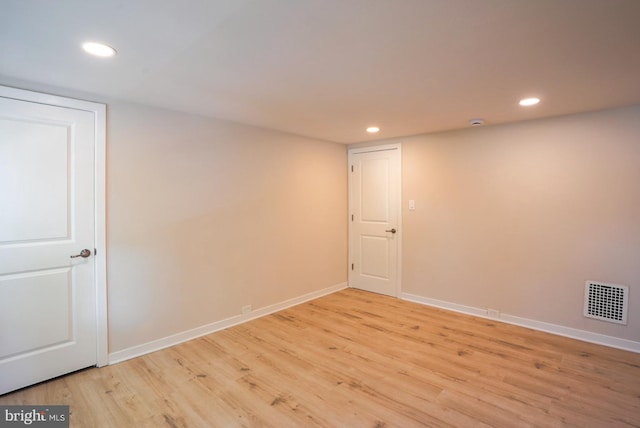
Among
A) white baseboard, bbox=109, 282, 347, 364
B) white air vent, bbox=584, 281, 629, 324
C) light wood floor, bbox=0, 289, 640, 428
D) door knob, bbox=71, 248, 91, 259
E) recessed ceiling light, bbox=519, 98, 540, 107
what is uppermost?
recessed ceiling light, bbox=519, 98, 540, 107

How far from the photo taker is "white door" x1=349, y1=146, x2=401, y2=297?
14.7ft

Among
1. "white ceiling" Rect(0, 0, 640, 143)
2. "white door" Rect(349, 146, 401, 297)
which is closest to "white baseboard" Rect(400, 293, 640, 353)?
"white door" Rect(349, 146, 401, 297)

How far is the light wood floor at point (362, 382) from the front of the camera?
2047mm

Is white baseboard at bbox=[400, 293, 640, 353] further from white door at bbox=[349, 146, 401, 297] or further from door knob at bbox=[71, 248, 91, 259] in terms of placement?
door knob at bbox=[71, 248, 91, 259]

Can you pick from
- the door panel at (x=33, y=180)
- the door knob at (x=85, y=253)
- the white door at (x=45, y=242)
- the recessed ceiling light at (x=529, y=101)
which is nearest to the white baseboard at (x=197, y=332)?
the white door at (x=45, y=242)

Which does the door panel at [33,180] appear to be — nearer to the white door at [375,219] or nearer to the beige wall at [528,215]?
the white door at [375,219]

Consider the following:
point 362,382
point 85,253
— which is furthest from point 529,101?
point 85,253

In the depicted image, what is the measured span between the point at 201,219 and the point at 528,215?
339cm

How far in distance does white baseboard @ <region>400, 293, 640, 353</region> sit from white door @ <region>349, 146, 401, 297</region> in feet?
1.76

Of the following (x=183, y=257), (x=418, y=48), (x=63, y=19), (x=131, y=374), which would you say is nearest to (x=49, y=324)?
(x=131, y=374)

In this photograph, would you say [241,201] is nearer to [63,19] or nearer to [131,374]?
[131,374]

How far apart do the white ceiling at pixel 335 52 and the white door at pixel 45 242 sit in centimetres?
35

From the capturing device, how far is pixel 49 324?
8.03 feet

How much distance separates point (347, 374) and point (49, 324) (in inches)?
90.4
